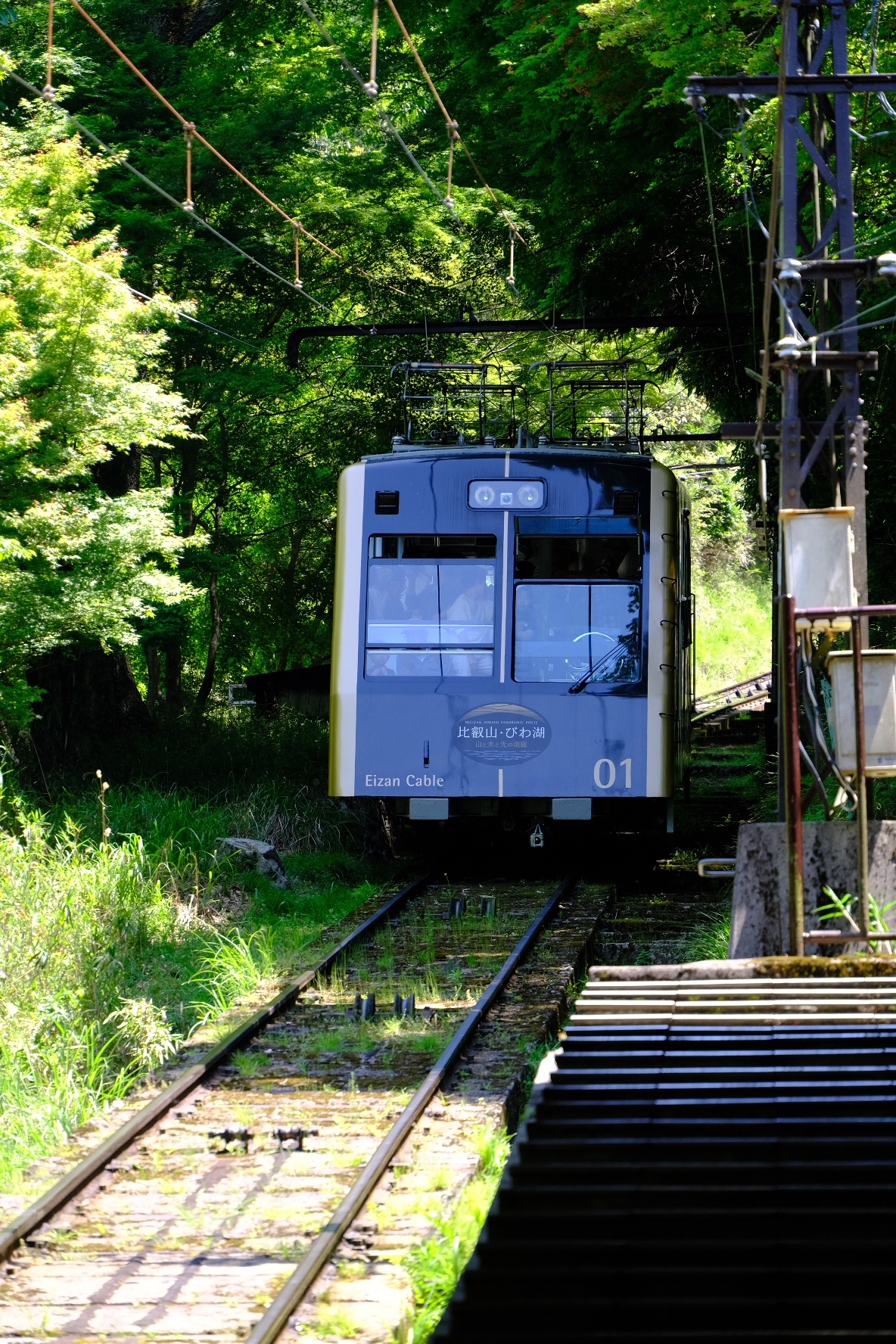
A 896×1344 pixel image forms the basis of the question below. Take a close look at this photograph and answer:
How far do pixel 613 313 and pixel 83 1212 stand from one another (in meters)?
13.3

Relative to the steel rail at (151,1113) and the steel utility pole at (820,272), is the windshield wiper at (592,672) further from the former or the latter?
the steel utility pole at (820,272)

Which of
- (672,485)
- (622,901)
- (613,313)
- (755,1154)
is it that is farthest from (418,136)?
(755,1154)

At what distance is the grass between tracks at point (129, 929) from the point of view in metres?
7.05

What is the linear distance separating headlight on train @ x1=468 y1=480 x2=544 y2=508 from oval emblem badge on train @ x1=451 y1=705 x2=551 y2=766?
1.57 m

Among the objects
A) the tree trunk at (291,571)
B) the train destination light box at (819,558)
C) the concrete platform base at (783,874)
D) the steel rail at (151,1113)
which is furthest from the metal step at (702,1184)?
the tree trunk at (291,571)

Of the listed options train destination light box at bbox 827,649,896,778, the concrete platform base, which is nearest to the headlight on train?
train destination light box at bbox 827,649,896,778

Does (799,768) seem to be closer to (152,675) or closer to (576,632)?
(576,632)

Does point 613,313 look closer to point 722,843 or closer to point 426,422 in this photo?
point 426,422

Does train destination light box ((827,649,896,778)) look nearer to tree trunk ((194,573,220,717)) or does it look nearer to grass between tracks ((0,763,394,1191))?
grass between tracks ((0,763,394,1191))

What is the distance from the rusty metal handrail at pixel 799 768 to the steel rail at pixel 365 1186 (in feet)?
5.62

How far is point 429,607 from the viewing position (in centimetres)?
1170

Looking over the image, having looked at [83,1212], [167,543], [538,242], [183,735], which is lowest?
[83,1212]

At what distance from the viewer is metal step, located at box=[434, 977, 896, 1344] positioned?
262cm

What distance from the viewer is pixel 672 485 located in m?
11.7
